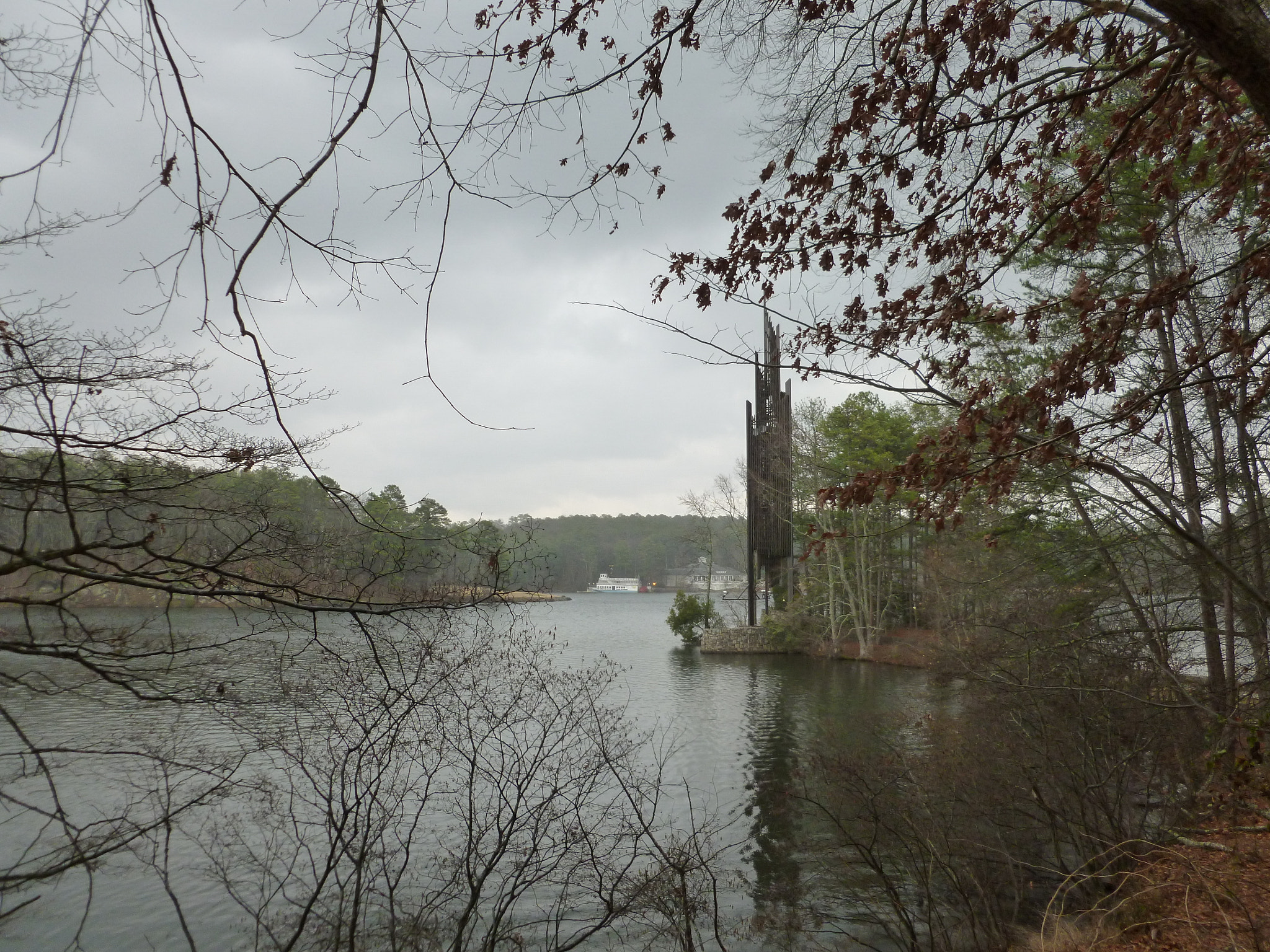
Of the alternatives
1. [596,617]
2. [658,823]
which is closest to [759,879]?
[658,823]

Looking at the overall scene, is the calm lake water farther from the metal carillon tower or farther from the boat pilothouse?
the boat pilothouse

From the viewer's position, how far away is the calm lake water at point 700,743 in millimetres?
7590

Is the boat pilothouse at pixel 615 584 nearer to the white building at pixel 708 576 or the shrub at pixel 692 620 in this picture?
the white building at pixel 708 576

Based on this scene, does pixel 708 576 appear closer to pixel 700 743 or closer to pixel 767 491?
pixel 767 491

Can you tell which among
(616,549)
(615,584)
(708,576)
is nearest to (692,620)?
(708,576)

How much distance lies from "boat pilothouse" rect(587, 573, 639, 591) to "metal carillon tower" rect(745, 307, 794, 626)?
52.7 meters

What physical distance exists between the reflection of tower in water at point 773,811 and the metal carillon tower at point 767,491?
11686mm

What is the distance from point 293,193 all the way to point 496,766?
346 inches

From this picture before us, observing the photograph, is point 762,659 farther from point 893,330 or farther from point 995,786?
point 893,330

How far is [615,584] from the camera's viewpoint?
87188 millimetres

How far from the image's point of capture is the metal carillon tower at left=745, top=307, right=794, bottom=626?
29.5 meters

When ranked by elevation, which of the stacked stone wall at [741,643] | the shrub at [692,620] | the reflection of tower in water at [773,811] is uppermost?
the shrub at [692,620]

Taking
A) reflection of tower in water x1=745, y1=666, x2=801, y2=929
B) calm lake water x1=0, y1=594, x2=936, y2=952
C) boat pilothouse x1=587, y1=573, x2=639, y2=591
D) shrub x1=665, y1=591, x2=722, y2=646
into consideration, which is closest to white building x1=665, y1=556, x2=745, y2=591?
shrub x1=665, y1=591, x2=722, y2=646

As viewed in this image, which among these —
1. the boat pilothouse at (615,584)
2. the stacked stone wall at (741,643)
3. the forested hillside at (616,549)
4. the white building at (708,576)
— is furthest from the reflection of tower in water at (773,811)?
the boat pilothouse at (615,584)
